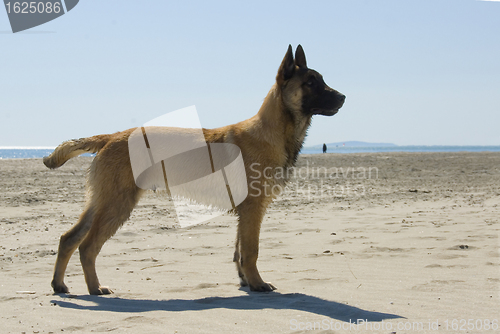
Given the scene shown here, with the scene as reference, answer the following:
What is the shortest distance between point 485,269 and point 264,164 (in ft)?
8.13

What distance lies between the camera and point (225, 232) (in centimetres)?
775

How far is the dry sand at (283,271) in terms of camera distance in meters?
3.41

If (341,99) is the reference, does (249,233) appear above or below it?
below

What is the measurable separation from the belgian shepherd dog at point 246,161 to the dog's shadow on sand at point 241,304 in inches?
13.4

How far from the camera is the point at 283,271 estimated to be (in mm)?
5301

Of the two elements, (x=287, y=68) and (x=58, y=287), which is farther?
(x=287, y=68)

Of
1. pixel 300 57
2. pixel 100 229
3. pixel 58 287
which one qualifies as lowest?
pixel 58 287

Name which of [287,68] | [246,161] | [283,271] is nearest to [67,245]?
[246,161]

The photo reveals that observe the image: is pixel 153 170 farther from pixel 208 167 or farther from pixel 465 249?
pixel 465 249

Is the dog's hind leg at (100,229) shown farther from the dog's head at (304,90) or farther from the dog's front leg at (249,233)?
the dog's head at (304,90)

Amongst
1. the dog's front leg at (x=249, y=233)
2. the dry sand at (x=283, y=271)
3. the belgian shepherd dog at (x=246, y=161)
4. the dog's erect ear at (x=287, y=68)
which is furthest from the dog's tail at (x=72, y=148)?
the dog's erect ear at (x=287, y=68)

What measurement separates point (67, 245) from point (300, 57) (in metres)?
3.06

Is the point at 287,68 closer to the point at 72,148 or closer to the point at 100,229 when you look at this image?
the point at 72,148

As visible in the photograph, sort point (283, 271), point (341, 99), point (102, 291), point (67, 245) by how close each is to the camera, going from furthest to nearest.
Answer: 1. point (283, 271)
2. point (341, 99)
3. point (67, 245)
4. point (102, 291)
